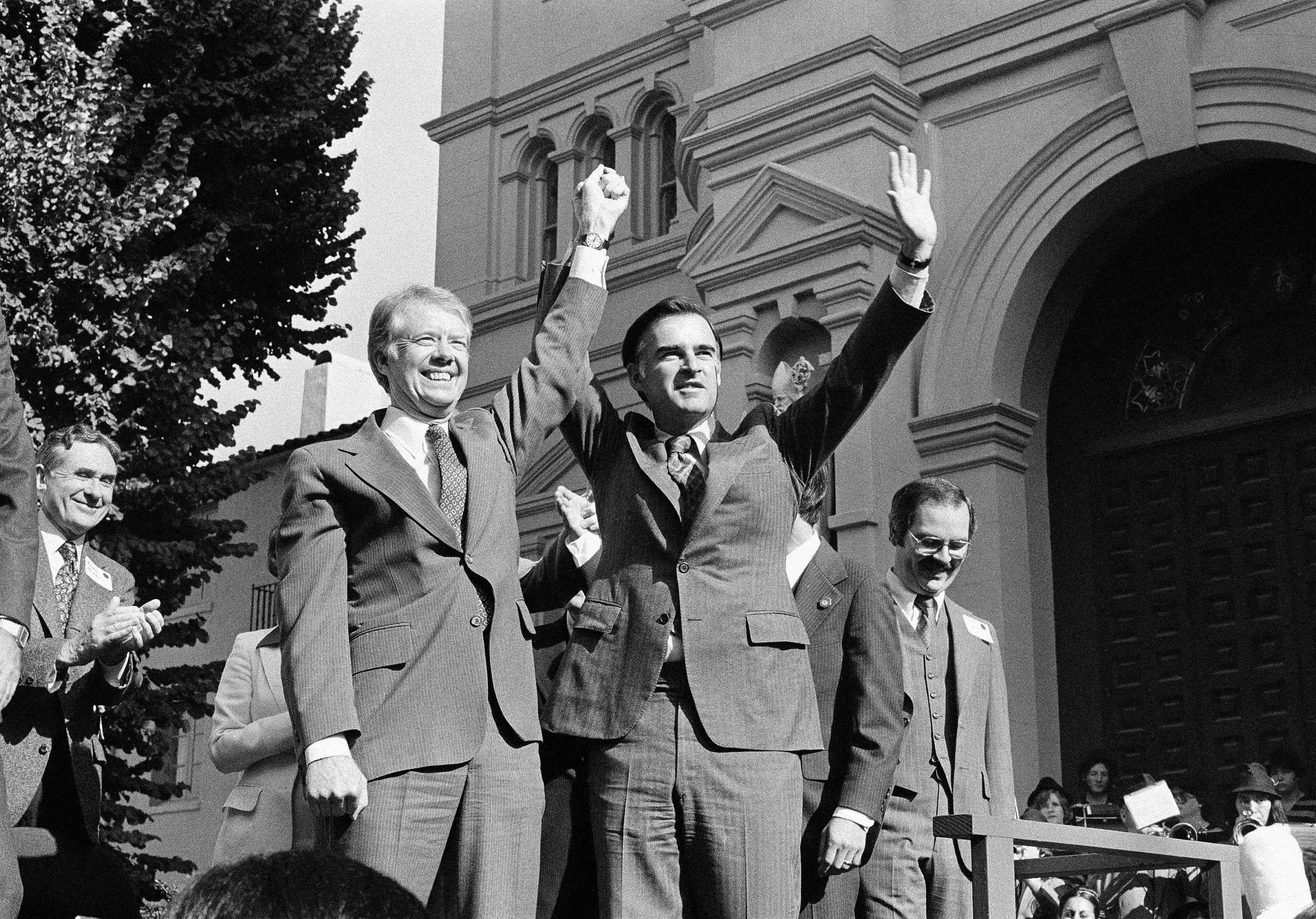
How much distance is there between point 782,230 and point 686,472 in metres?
10.2

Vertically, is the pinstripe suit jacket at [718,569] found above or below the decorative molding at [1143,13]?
below

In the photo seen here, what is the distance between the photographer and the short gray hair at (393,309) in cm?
434

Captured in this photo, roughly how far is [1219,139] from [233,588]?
56.9ft

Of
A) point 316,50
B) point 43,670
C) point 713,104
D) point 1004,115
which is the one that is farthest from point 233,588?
point 43,670

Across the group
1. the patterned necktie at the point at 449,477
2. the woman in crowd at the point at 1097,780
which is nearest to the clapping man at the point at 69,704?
the patterned necktie at the point at 449,477

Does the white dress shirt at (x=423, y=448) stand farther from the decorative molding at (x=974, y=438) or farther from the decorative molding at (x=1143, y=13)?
the decorative molding at (x=1143, y=13)

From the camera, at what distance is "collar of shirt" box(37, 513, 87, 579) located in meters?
5.41

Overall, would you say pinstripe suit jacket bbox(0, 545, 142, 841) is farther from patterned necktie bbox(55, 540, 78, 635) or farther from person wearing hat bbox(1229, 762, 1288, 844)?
person wearing hat bbox(1229, 762, 1288, 844)

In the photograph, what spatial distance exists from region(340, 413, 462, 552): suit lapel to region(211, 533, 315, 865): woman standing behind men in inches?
66.0

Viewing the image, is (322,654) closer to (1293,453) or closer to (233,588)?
(1293,453)

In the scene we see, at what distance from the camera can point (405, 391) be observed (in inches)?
168

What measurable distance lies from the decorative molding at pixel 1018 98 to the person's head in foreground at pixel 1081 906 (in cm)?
718

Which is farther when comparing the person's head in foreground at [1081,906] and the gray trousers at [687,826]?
the person's head in foreground at [1081,906]

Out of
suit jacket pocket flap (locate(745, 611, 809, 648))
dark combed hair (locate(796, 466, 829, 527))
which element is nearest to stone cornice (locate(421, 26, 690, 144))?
dark combed hair (locate(796, 466, 829, 527))
